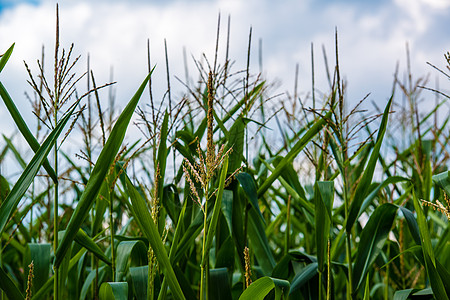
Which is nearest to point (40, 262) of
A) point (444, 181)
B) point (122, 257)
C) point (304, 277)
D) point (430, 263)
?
point (122, 257)

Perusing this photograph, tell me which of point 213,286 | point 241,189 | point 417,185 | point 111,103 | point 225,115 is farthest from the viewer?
point 111,103

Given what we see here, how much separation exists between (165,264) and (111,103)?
53.9 inches

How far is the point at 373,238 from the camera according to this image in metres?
1.60

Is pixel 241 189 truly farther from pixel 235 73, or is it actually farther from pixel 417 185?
pixel 417 185

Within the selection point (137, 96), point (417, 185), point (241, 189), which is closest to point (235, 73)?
point (241, 189)

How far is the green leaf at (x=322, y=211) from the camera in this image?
4.91 ft

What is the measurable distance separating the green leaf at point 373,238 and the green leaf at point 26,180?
3.44 feet

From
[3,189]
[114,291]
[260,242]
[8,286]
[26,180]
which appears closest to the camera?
[26,180]

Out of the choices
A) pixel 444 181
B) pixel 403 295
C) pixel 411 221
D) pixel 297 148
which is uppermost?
pixel 297 148

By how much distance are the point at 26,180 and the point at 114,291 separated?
44 cm

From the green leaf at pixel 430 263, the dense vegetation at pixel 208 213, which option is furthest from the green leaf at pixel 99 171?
the green leaf at pixel 430 263

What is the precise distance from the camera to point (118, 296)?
1.34m

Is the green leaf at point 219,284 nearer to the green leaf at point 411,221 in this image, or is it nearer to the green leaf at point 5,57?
the green leaf at point 411,221

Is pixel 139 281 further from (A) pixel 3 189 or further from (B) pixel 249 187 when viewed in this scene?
(A) pixel 3 189
